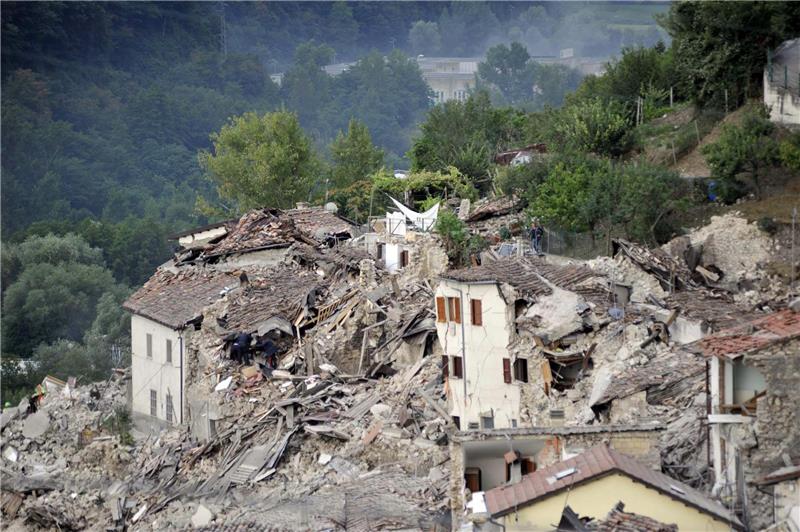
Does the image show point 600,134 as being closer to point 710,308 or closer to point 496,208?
point 496,208

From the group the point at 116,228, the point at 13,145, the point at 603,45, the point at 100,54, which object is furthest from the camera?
the point at 603,45

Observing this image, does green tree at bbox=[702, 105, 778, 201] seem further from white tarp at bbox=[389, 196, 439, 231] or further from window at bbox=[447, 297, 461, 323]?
window at bbox=[447, 297, 461, 323]

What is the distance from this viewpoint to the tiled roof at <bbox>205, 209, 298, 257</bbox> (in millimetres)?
46938

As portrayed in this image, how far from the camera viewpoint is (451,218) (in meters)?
45.6

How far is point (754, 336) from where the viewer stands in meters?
24.6

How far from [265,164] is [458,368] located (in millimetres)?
39153

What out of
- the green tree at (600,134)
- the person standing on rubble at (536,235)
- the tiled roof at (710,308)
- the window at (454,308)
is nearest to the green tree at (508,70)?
the green tree at (600,134)

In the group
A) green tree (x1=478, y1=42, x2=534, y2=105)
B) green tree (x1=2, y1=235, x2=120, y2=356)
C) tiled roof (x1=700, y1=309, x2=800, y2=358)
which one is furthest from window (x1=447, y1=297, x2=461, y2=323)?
green tree (x1=478, y1=42, x2=534, y2=105)

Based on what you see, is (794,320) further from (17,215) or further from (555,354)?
(17,215)

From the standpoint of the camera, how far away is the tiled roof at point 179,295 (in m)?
42.3

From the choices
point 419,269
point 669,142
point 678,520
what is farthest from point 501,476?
point 669,142

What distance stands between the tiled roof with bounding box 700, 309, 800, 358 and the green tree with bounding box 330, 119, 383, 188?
4843 cm

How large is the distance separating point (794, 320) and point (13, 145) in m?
110

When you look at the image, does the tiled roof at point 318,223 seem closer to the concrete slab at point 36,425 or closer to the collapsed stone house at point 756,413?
the concrete slab at point 36,425
